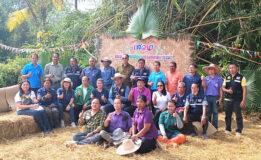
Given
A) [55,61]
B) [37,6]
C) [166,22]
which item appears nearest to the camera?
[55,61]

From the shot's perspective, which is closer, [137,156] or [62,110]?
[137,156]

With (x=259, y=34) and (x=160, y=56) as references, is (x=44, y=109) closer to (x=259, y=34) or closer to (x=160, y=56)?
(x=160, y=56)

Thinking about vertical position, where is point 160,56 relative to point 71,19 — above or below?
below

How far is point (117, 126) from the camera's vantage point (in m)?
4.82

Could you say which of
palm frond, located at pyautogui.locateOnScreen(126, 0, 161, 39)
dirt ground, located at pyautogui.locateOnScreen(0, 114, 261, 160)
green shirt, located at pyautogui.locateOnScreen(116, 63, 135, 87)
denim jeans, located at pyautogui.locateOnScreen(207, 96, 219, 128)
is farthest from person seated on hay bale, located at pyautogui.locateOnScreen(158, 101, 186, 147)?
palm frond, located at pyautogui.locateOnScreen(126, 0, 161, 39)

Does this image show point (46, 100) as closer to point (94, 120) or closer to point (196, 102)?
point (94, 120)

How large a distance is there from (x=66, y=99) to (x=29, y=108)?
879 millimetres

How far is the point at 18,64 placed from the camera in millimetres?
10602

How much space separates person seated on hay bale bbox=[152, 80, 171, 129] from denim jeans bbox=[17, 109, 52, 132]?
7.54ft

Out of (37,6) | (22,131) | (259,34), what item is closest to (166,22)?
(259,34)

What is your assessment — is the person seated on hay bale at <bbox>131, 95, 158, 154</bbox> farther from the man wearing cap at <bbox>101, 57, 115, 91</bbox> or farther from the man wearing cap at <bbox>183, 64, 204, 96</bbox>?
the man wearing cap at <bbox>101, 57, 115, 91</bbox>

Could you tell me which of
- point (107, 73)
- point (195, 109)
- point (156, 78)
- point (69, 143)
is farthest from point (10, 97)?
point (195, 109)

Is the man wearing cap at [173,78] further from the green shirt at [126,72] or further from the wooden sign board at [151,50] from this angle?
the wooden sign board at [151,50]

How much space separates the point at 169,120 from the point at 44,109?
8.97 feet
